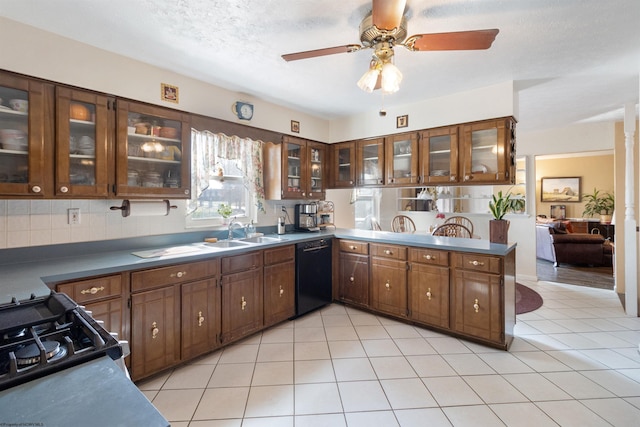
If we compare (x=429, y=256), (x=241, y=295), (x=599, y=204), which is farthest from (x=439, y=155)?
(x=599, y=204)

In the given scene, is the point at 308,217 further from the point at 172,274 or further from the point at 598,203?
the point at 598,203

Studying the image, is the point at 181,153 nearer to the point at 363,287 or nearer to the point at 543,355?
the point at 363,287

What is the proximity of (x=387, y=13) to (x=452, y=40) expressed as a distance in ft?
1.53

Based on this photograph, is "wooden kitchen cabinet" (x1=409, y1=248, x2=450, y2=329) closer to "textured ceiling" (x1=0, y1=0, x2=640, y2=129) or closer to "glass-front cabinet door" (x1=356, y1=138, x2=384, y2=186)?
"glass-front cabinet door" (x1=356, y1=138, x2=384, y2=186)

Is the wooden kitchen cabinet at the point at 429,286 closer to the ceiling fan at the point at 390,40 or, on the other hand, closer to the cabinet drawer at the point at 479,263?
the cabinet drawer at the point at 479,263

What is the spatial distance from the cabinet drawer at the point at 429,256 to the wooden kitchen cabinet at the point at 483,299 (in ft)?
0.33

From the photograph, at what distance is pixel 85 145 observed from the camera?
7.00 ft

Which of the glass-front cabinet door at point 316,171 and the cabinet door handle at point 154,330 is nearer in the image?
the cabinet door handle at point 154,330

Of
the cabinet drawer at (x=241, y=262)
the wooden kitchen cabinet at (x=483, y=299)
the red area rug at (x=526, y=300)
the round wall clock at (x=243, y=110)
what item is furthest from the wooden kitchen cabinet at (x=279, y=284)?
the red area rug at (x=526, y=300)

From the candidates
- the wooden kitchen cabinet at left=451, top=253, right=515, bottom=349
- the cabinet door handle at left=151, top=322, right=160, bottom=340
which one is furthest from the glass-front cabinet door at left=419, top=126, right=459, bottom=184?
the cabinet door handle at left=151, top=322, right=160, bottom=340

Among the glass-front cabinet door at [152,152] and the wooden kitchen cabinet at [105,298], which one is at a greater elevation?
the glass-front cabinet door at [152,152]

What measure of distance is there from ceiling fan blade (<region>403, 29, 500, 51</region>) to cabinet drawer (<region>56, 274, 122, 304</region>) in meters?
2.38

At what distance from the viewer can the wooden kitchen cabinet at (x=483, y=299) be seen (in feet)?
8.38

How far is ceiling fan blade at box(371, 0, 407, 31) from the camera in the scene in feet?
4.72
